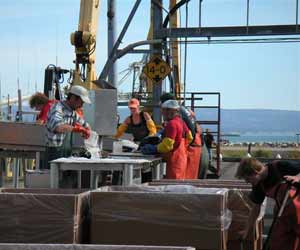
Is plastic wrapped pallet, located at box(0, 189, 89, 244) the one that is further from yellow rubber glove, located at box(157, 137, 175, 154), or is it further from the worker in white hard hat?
yellow rubber glove, located at box(157, 137, 175, 154)

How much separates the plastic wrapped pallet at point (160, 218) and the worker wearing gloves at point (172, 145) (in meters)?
3.67

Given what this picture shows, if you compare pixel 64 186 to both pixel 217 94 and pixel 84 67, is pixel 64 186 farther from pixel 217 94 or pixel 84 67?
pixel 84 67

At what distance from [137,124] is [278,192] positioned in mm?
5249

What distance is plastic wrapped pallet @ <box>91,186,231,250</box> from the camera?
4938 mm

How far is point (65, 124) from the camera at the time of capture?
293 inches

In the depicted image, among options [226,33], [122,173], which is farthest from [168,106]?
[226,33]

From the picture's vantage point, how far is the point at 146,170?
7.70 m

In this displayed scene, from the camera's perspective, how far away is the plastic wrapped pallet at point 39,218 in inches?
191

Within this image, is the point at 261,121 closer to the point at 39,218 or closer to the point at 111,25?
the point at 111,25

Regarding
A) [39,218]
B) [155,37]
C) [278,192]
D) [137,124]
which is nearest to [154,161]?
[137,124]

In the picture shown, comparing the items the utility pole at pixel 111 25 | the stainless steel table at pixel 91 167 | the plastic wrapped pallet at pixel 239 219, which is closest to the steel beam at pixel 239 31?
the utility pole at pixel 111 25

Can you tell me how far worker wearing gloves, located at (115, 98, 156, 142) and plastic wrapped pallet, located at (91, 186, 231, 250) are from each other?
5.19m

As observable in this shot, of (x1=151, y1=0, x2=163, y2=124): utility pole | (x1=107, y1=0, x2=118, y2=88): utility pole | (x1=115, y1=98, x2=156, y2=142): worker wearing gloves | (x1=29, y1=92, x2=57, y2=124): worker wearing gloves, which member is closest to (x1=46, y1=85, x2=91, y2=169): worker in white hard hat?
(x1=29, y1=92, x2=57, y2=124): worker wearing gloves

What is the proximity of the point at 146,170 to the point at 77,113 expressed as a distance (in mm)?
981
